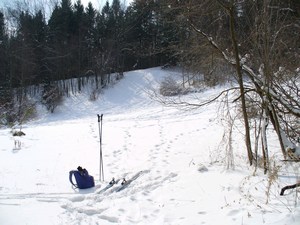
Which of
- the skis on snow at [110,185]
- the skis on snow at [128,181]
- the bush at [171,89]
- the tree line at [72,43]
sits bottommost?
the skis on snow at [110,185]

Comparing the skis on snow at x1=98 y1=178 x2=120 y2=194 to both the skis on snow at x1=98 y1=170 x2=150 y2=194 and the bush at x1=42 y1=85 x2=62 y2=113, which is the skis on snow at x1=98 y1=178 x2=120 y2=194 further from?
the bush at x1=42 y1=85 x2=62 y2=113

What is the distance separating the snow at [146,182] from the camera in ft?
Result: 14.3

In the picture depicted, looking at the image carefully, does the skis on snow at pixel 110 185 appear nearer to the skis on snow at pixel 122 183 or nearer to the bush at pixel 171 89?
the skis on snow at pixel 122 183

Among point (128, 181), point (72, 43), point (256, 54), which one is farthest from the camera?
point (72, 43)

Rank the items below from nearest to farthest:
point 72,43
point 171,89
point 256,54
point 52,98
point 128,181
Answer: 1. point 256,54
2. point 128,181
3. point 171,89
4. point 52,98
5. point 72,43

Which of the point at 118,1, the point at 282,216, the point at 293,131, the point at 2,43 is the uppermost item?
the point at 118,1

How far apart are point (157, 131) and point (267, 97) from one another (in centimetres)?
801

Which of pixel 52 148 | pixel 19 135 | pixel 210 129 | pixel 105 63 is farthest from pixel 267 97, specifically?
pixel 105 63

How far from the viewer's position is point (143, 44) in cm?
3775

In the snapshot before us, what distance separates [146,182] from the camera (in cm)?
635

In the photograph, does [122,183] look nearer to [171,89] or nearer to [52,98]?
[171,89]

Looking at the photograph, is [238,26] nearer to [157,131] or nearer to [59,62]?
[157,131]

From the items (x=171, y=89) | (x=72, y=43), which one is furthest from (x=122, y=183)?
(x=72, y=43)

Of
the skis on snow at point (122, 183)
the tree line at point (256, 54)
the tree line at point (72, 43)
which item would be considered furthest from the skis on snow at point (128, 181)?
the tree line at point (72, 43)
